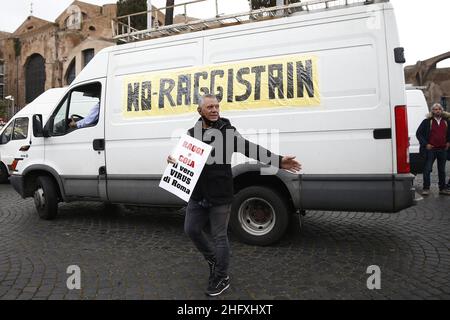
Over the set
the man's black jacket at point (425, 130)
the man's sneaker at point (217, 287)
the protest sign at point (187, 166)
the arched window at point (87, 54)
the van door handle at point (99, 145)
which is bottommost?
the man's sneaker at point (217, 287)

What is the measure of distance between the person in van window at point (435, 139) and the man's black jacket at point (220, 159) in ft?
19.9

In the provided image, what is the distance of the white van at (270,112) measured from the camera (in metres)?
4.21

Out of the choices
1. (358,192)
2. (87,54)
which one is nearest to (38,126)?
(358,192)

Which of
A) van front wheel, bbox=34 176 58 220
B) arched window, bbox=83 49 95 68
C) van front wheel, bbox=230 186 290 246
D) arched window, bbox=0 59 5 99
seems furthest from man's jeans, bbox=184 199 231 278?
arched window, bbox=0 59 5 99

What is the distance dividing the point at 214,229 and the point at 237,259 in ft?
3.70

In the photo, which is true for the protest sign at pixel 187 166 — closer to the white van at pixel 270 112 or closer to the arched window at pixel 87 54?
the white van at pixel 270 112

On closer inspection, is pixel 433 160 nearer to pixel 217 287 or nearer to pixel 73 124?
pixel 217 287

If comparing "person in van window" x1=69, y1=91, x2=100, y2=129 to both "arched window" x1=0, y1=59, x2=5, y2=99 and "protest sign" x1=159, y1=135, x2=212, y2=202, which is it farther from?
"arched window" x1=0, y1=59, x2=5, y2=99

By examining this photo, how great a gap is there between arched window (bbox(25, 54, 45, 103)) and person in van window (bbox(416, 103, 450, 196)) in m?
33.7

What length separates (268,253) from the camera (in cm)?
458

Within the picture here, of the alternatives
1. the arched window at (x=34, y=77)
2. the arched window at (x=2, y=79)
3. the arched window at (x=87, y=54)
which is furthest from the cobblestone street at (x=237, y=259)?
the arched window at (x=2, y=79)

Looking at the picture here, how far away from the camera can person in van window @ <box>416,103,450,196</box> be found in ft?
26.9
